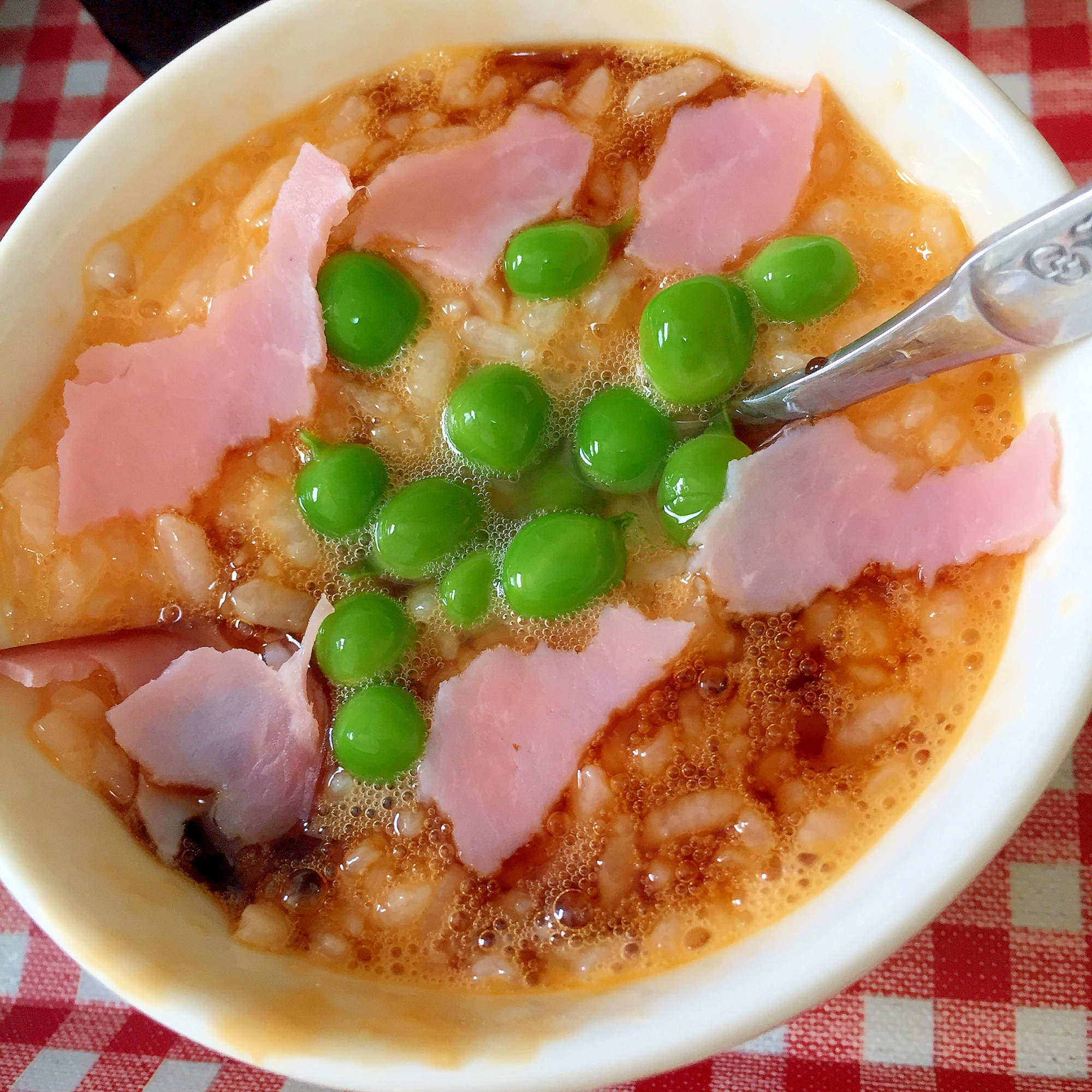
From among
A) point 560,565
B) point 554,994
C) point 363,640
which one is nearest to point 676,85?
point 560,565

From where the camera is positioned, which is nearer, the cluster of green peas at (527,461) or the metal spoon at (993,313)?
the metal spoon at (993,313)

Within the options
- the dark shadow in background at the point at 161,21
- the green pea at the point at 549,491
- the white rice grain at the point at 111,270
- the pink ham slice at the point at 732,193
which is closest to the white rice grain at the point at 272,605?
the green pea at the point at 549,491

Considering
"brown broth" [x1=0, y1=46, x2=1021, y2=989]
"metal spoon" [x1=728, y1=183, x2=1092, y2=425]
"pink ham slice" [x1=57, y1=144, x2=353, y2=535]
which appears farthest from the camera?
"pink ham slice" [x1=57, y1=144, x2=353, y2=535]

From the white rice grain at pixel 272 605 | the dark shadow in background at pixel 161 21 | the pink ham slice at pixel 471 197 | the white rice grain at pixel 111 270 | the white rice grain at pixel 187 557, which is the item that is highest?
the dark shadow in background at pixel 161 21

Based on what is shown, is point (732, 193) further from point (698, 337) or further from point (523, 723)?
point (523, 723)

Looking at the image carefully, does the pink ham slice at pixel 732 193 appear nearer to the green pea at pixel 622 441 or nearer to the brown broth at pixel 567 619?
the brown broth at pixel 567 619

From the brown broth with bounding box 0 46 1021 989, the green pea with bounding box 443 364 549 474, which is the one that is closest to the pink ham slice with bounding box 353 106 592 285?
the brown broth with bounding box 0 46 1021 989

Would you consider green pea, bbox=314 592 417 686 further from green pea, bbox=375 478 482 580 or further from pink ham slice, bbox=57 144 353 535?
pink ham slice, bbox=57 144 353 535
